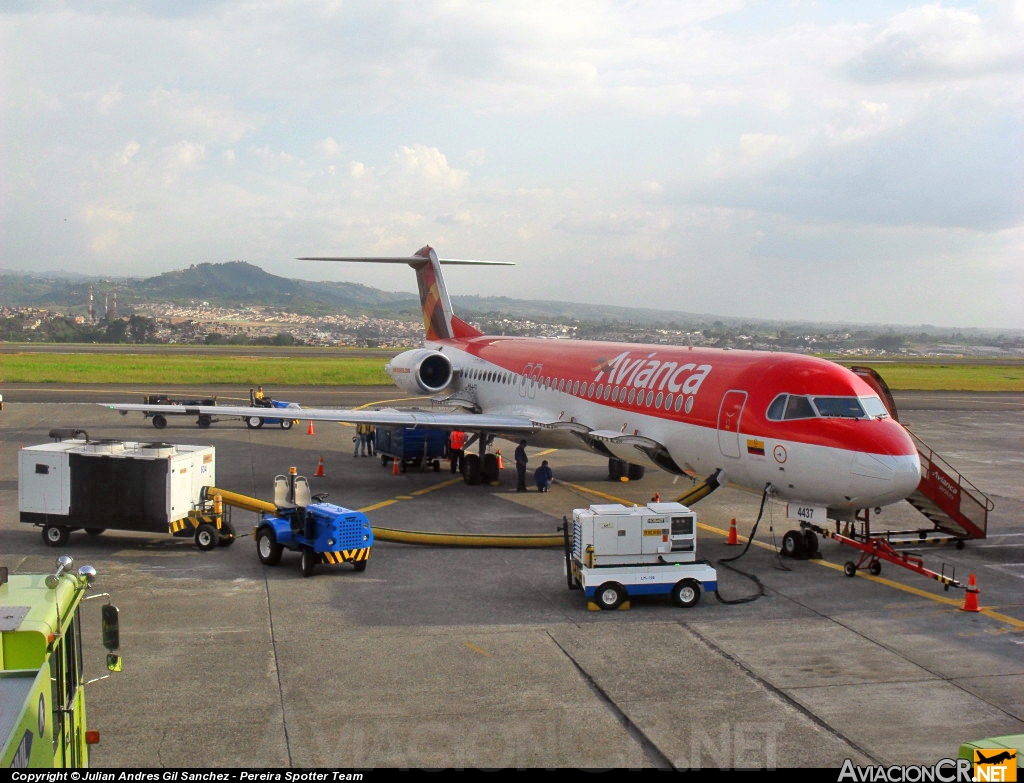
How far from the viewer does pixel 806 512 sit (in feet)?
63.6

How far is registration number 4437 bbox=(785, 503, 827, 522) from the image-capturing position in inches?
753

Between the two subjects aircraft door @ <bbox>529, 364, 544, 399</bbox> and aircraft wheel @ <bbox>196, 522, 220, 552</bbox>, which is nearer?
aircraft wheel @ <bbox>196, 522, 220, 552</bbox>

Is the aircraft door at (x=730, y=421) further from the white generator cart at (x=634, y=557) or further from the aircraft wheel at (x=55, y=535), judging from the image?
the aircraft wheel at (x=55, y=535)

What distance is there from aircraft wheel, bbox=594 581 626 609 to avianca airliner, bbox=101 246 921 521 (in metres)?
4.93

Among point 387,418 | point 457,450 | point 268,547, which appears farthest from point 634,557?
point 457,450

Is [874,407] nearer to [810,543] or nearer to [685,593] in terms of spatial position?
[810,543]

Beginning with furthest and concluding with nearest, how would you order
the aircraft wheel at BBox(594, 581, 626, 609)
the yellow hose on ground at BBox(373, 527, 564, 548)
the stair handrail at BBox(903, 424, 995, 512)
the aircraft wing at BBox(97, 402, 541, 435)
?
the aircraft wing at BBox(97, 402, 541, 435) < the stair handrail at BBox(903, 424, 995, 512) < the yellow hose on ground at BBox(373, 527, 564, 548) < the aircraft wheel at BBox(594, 581, 626, 609)

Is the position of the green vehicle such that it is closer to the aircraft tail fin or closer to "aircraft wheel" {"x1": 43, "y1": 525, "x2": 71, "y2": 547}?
"aircraft wheel" {"x1": 43, "y1": 525, "x2": 71, "y2": 547}

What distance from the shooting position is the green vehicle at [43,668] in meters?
5.88

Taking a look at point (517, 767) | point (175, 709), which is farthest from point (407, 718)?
point (175, 709)

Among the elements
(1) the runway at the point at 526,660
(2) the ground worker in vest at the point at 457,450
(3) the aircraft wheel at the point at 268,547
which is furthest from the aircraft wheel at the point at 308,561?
(2) the ground worker in vest at the point at 457,450

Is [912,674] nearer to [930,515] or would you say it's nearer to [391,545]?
[930,515]

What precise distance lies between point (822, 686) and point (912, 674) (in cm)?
153

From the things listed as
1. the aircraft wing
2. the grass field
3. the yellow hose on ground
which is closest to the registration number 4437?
the yellow hose on ground
